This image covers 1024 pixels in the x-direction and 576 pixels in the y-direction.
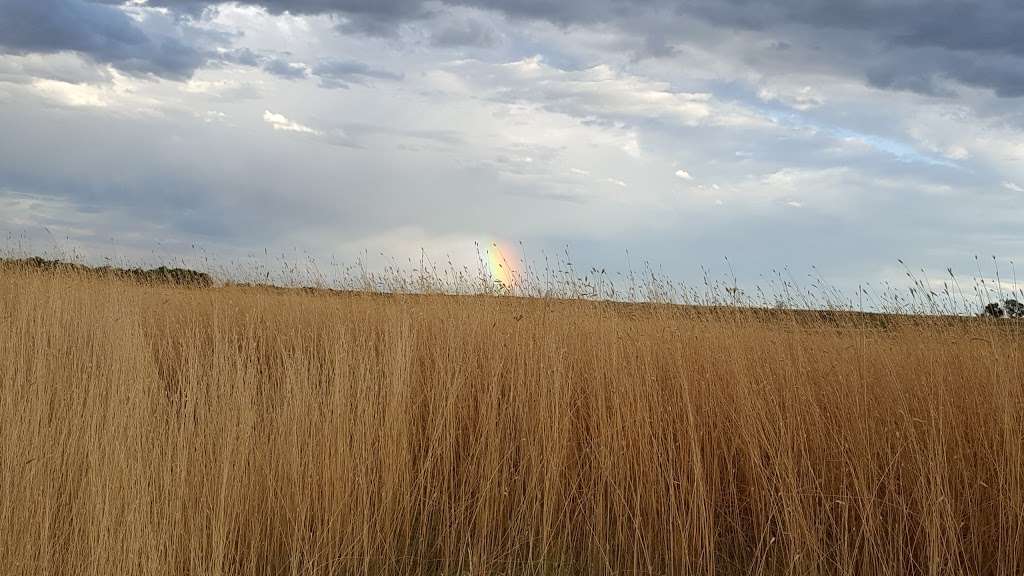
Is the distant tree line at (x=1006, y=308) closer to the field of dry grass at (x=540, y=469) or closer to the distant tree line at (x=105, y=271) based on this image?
the field of dry grass at (x=540, y=469)

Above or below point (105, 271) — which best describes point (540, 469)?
below

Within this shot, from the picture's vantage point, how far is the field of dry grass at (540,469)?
3191 millimetres

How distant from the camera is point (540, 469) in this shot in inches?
153

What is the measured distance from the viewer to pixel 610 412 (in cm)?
443

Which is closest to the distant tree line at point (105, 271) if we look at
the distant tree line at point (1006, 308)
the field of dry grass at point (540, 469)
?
the field of dry grass at point (540, 469)

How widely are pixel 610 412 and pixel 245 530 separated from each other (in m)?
2.07

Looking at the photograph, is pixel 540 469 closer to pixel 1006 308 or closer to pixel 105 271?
pixel 1006 308

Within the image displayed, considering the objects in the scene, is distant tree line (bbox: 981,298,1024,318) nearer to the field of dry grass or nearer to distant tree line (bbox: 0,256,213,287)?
the field of dry grass

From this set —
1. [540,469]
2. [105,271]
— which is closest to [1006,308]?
[540,469]

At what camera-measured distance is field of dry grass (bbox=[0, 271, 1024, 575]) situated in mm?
3191

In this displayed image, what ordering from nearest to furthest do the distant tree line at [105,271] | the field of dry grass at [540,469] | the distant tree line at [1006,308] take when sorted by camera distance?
the field of dry grass at [540,469], the distant tree line at [1006,308], the distant tree line at [105,271]

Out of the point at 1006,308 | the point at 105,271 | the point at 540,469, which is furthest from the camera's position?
the point at 105,271

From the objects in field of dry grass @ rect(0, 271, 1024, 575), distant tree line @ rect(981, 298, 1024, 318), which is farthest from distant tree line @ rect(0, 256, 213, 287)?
distant tree line @ rect(981, 298, 1024, 318)

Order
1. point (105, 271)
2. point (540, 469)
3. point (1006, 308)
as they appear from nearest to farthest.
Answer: point (540, 469), point (1006, 308), point (105, 271)
